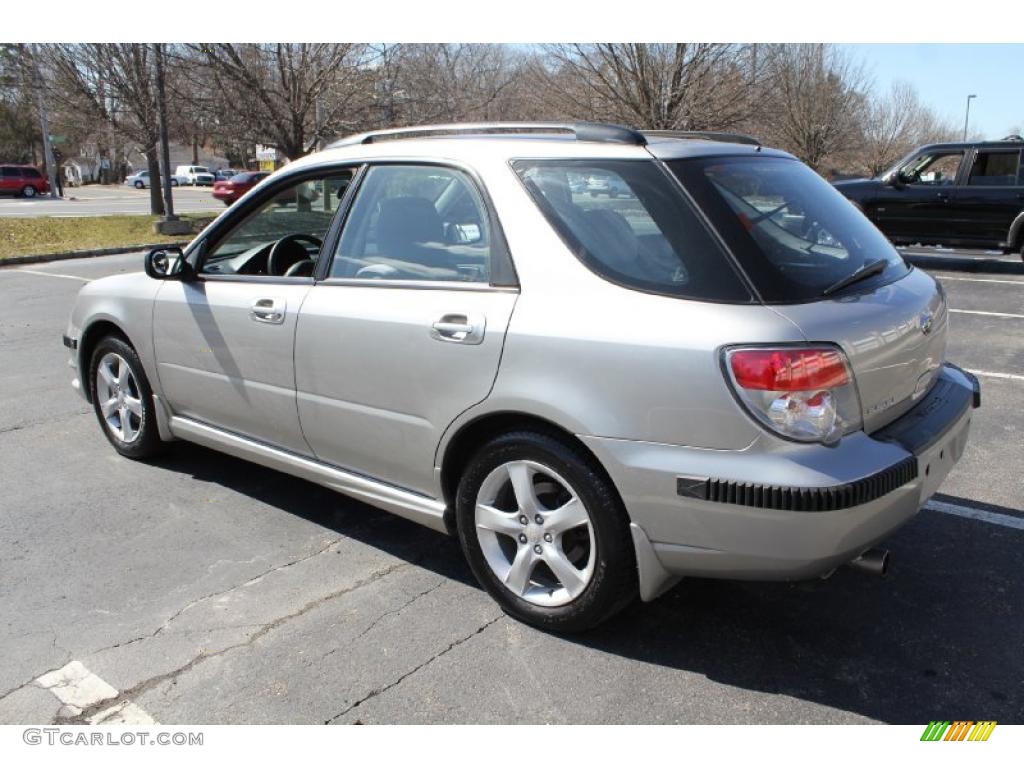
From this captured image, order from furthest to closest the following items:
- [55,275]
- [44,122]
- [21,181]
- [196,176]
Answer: [196,176], [21,181], [44,122], [55,275]

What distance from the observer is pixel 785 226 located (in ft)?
9.91

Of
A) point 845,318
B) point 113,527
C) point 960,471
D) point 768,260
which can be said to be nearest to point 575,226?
point 768,260

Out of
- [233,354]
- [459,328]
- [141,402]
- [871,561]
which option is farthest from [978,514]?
[141,402]

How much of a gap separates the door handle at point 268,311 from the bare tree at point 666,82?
18.9 m

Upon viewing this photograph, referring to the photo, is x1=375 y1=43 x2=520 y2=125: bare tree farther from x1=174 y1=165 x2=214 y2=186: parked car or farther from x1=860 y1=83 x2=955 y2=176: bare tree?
x1=174 y1=165 x2=214 y2=186: parked car

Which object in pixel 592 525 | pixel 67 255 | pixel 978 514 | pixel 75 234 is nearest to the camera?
pixel 592 525

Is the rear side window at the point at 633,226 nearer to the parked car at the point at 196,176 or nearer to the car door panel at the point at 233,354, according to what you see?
the car door panel at the point at 233,354

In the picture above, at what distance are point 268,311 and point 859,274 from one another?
242 centimetres

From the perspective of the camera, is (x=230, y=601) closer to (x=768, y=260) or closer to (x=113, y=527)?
(x=113, y=527)

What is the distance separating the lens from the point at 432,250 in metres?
3.40

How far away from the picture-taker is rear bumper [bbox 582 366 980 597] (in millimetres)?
2510

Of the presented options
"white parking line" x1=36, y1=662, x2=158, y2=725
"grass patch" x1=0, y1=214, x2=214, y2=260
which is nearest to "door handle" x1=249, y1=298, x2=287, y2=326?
"white parking line" x1=36, y1=662, x2=158, y2=725

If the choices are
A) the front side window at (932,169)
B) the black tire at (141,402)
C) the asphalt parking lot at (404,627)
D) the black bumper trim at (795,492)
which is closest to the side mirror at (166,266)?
the black tire at (141,402)

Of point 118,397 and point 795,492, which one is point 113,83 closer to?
point 118,397
